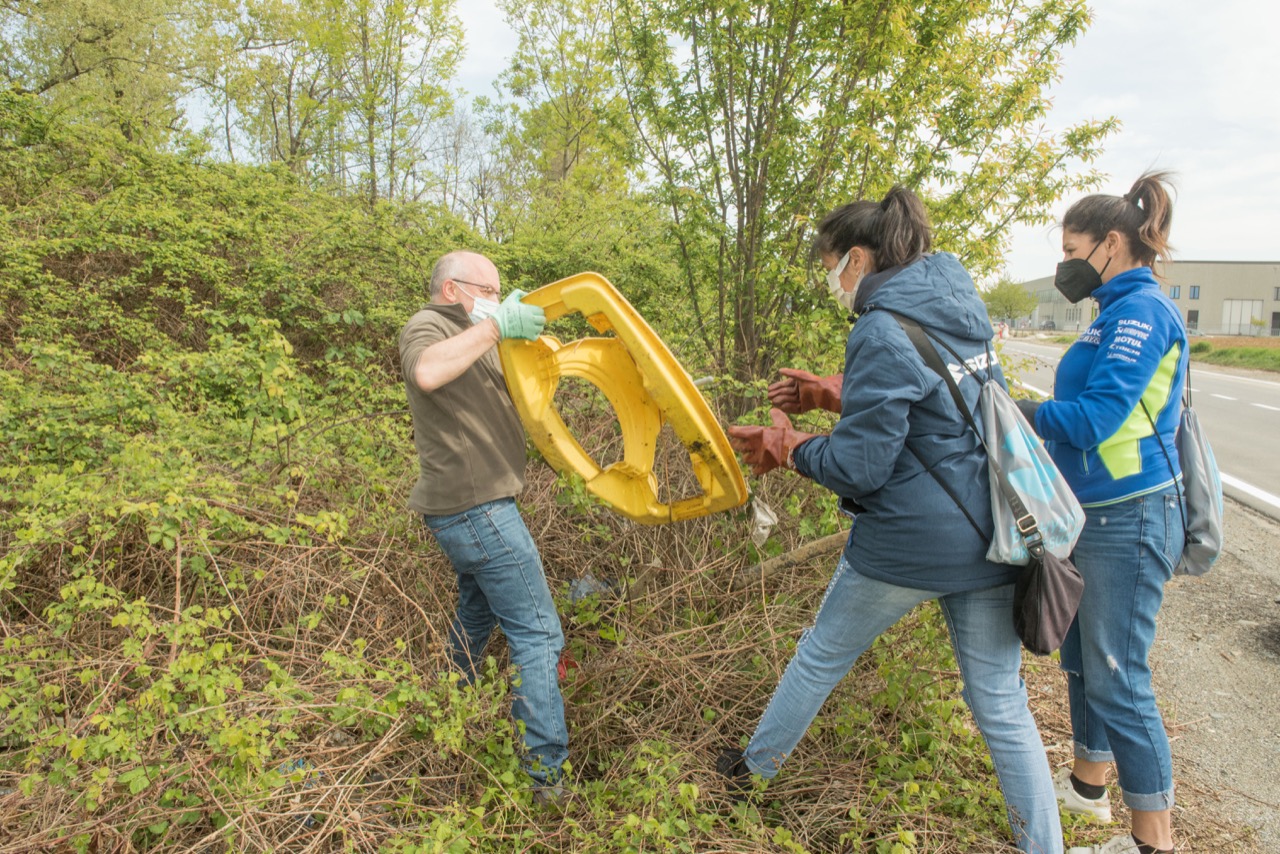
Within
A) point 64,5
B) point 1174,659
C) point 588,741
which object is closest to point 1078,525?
point 588,741

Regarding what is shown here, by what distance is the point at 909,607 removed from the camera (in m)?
2.13

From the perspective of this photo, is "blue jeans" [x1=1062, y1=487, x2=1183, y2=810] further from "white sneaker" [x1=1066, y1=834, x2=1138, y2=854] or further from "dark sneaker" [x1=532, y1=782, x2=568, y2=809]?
"dark sneaker" [x1=532, y1=782, x2=568, y2=809]

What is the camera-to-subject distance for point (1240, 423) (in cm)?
1149

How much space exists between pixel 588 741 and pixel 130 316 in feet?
19.6

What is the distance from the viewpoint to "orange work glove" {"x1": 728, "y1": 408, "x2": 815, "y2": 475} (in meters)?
2.30

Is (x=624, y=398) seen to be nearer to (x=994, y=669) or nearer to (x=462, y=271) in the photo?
(x=462, y=271)

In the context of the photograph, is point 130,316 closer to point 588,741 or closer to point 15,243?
point 15,243

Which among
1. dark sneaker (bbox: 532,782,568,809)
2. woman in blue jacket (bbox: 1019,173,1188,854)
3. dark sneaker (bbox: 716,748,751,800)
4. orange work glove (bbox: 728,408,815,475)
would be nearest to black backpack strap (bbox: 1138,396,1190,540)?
woman in blue jacket (bbox: 1019,173,1188,854)

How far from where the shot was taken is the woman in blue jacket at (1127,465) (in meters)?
2.12

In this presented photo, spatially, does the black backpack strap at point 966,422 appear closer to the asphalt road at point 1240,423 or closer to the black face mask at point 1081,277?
the black face mask at point 1081,277

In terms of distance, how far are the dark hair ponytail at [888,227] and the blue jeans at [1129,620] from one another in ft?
3.03

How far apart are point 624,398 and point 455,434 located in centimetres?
62

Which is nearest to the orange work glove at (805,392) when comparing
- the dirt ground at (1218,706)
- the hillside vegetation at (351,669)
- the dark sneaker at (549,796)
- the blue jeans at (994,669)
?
the blue jeans at (994,669)

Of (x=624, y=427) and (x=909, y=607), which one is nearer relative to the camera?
(x=909, y=607)
